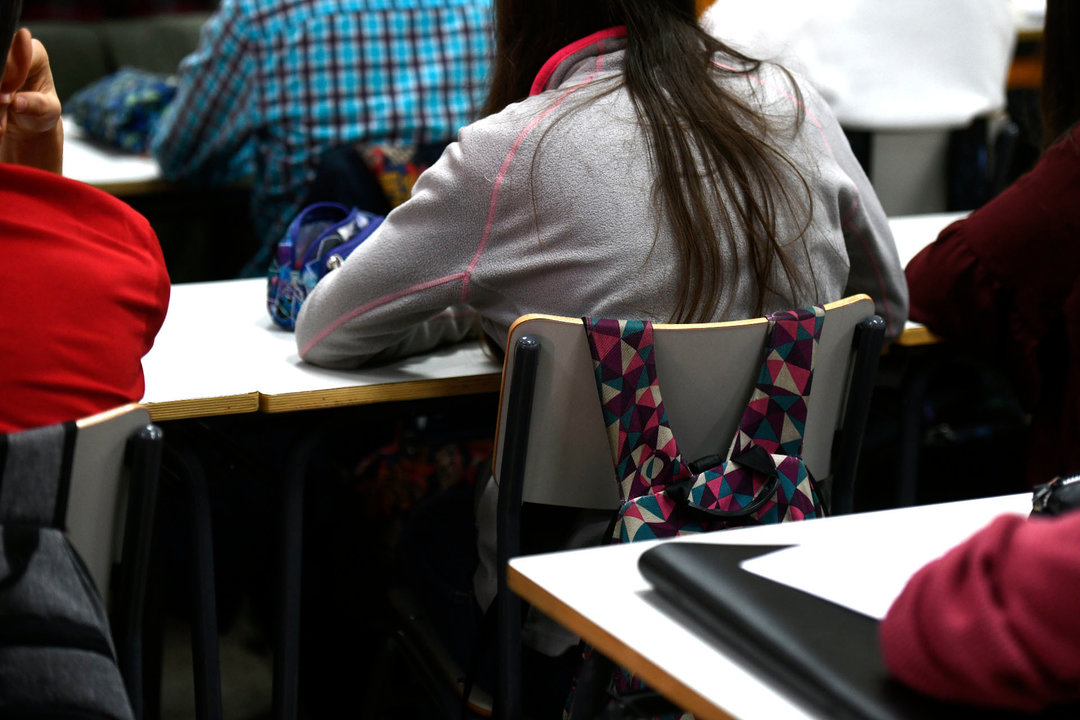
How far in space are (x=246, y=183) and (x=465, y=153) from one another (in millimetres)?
1945

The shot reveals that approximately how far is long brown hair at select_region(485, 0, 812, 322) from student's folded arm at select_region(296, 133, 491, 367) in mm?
208

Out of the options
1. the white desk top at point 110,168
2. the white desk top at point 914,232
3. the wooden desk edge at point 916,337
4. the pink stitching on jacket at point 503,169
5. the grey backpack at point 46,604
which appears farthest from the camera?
the white desk top at point 110,168

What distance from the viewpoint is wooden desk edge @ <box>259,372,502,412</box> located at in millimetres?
1330

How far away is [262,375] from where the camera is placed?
1394 mm

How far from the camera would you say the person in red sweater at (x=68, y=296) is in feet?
3.05

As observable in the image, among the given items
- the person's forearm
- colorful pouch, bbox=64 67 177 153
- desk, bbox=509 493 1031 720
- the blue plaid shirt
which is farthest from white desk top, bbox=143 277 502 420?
colorful pouch, bbox=64 67 177 153

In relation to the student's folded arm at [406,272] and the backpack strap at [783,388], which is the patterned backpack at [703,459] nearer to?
the backpack strap at [783,388]

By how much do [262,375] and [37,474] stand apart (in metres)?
0.54

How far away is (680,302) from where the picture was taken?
1.25m

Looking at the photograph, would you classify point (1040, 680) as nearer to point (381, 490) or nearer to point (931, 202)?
point (381, 490)

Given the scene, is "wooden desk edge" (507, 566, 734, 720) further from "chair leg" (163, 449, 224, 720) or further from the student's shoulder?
"chair leg" (163, 449, 224, 720)

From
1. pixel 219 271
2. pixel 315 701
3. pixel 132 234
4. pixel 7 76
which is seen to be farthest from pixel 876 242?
pixel 219 271

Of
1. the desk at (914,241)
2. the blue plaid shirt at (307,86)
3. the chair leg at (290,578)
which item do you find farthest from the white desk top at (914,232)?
the chair leg at (290,578)

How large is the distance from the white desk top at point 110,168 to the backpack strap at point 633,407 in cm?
189
